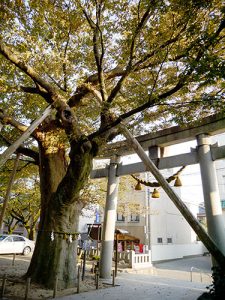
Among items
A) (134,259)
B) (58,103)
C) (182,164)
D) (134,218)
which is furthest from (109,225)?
(134,218)

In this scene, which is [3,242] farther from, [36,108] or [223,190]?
[223,190]

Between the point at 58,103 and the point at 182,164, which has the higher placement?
the point at 58,103

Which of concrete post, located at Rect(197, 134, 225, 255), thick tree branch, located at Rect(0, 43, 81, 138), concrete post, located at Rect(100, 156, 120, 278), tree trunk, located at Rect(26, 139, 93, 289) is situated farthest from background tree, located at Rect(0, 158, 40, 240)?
concrete post, located at Rect(197, 134, 225, 255)

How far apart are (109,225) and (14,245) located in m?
14.5

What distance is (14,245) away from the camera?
22.7 meters

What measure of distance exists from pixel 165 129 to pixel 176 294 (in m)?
6.28

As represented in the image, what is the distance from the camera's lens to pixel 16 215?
107ft

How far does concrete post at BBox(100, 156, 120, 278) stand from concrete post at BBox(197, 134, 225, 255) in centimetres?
452

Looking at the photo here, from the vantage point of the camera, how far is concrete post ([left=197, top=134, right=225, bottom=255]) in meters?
8.41

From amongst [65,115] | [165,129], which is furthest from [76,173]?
[165,129]

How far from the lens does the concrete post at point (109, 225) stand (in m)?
11.4

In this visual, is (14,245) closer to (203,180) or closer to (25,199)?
(25,199)

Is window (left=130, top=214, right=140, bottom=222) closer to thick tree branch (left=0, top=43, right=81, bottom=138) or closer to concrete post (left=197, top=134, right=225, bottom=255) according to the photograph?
concrete post (left=197, top=134, right=225, bottom=255)

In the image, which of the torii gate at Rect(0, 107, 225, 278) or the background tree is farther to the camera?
the background tree
